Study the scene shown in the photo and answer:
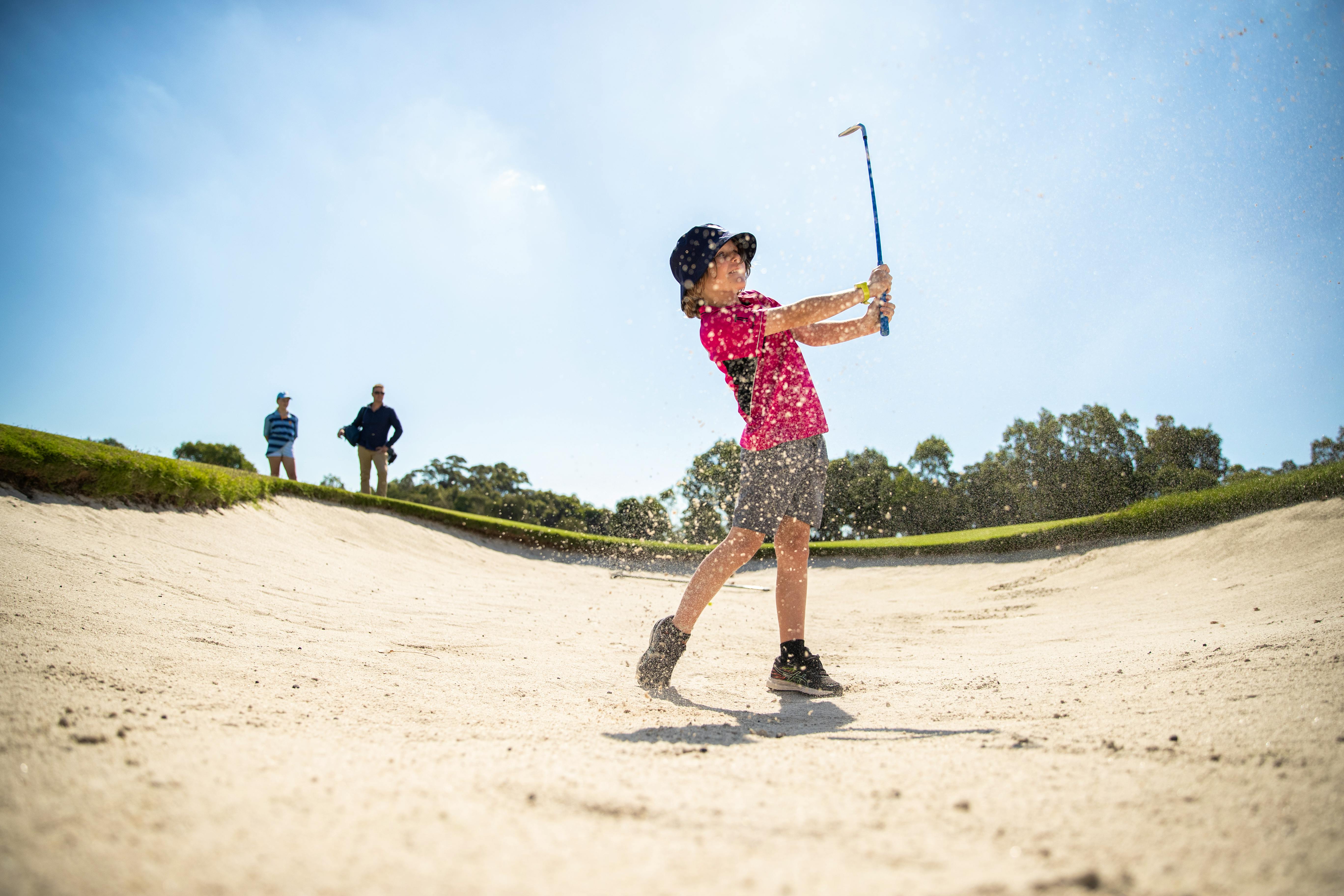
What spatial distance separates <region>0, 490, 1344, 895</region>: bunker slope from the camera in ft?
3.13

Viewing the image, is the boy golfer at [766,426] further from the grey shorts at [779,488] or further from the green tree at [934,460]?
the green tree at [934,460]

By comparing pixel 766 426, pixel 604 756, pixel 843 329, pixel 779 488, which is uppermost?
pixel 843 329

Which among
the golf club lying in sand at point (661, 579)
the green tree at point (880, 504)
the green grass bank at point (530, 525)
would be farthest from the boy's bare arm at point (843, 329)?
the green tree at point (880, 504)

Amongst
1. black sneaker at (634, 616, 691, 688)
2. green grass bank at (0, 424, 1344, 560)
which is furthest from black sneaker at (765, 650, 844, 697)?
green grass bank at (0, 424, 1344, 560)

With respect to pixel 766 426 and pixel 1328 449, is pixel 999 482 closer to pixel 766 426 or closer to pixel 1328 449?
pixel 1328 449

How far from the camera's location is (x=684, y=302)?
318 centimetres

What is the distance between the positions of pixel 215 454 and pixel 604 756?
5701 centimetres

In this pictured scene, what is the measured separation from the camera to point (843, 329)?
3.09 metres

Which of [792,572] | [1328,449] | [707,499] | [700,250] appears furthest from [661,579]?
[1328,449]

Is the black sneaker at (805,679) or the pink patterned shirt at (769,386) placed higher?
the pink patterned shirt at (769,386)

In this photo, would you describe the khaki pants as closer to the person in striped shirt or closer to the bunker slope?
the person in striped shirt

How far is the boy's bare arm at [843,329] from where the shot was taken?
2.95 meters

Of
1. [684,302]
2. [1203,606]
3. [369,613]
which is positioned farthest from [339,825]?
[1203,606]

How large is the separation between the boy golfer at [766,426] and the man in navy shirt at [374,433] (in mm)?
8258
